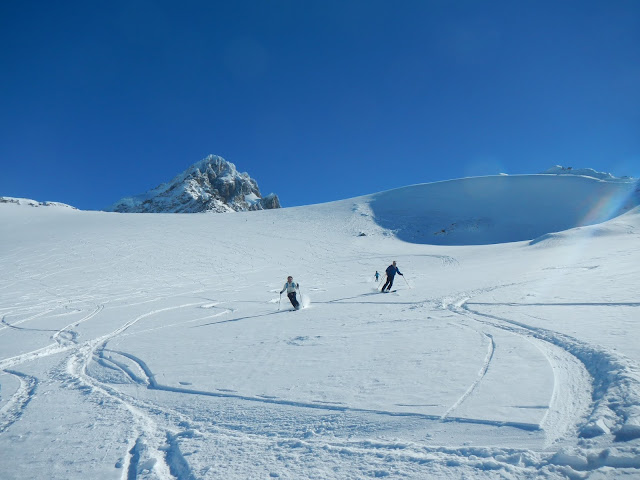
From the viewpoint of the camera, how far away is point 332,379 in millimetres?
5199

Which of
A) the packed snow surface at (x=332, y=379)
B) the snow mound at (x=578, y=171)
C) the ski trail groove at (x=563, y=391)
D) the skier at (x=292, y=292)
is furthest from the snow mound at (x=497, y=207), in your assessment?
the ski trail groove at (x=563, y=391)

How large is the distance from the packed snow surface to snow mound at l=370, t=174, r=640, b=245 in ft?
77.5

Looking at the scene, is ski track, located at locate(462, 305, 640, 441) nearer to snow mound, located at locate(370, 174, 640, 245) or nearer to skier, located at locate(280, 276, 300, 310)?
skier, located at locate(280, 276, 300, 310)

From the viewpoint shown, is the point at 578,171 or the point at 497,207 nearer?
the point at 497,207

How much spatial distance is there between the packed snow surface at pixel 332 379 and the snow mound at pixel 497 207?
77.5ft

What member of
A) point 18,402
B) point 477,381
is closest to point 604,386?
point 477,381

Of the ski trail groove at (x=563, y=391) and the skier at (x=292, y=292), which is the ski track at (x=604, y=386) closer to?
the ski trail groove at (x=563, y=391)

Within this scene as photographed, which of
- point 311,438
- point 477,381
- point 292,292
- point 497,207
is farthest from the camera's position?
point 497,207

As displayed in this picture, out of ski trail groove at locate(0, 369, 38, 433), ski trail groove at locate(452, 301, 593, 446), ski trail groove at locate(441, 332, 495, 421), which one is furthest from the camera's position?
ski trail groove at locate(0, 369, 38, 433)

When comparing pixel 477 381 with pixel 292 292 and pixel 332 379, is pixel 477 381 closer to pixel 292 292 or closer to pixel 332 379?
pixel 332 379

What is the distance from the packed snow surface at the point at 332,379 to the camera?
3270 millimetres

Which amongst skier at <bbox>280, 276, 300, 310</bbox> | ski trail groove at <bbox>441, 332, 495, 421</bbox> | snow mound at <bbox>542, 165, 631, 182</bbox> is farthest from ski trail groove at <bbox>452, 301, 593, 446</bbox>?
snow mound at <bbox>542, 165, 631, 182</bbox>

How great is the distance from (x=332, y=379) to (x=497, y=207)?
48.3m

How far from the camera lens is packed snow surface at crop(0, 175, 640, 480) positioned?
3270 mm
